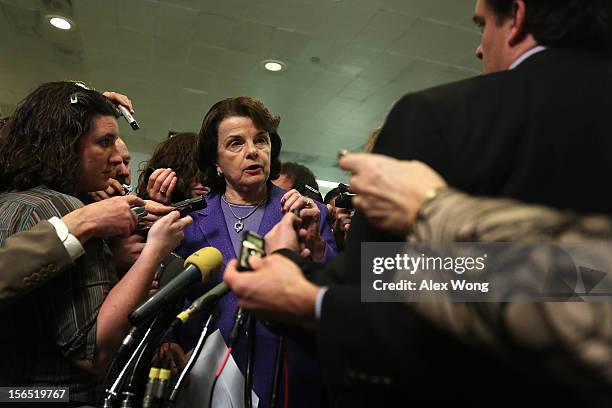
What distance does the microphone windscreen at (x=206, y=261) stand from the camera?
1.06m

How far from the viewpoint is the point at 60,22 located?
147 inches

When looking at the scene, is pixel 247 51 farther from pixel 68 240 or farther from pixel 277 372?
pixel 277 372

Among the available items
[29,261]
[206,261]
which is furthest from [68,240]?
[206,261]

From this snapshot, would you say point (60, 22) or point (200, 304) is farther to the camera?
point (60, 22)

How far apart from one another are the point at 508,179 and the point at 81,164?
1.13 meters

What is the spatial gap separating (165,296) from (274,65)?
3.70 metres

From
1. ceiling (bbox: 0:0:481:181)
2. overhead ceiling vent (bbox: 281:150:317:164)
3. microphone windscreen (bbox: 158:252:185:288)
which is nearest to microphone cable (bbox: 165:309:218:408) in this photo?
microphone windscreen (bbox: 158:252:185:288)

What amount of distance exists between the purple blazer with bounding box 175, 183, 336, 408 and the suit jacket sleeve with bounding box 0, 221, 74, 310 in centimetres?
44

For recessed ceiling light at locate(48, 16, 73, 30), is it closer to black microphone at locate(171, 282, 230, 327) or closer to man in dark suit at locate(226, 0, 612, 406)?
black microphone at locate(171, 282, 230, 327)

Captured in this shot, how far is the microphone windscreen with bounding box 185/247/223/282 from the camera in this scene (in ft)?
3.49

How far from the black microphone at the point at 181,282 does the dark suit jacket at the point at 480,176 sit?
44cm

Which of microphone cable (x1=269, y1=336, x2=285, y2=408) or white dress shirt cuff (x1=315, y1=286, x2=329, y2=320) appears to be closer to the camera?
white dress shirt cuff (x1=315, y1=286, x2=329, y2=320)

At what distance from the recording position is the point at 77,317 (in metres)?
1.00

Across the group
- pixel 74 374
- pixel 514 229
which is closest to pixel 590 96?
pixel 514 229
